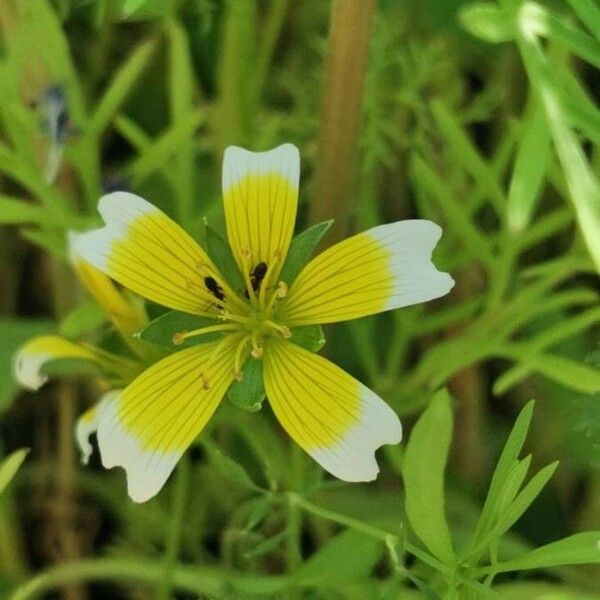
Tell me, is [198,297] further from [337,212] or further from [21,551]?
[21,551]

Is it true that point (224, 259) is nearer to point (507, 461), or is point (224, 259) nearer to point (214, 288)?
point (214, 288)

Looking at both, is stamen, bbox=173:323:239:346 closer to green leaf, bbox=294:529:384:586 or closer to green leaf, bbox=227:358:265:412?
green leaf, bbox=227:358:265:412

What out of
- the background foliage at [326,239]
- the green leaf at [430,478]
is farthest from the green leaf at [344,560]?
the green leaf at [430,478]

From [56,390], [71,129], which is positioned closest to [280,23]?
[71,129]

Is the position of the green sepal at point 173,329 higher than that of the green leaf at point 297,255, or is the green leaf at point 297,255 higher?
the green leaf at point 297,255

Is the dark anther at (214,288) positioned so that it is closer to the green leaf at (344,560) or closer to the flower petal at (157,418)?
the flower petal at (157,418)
